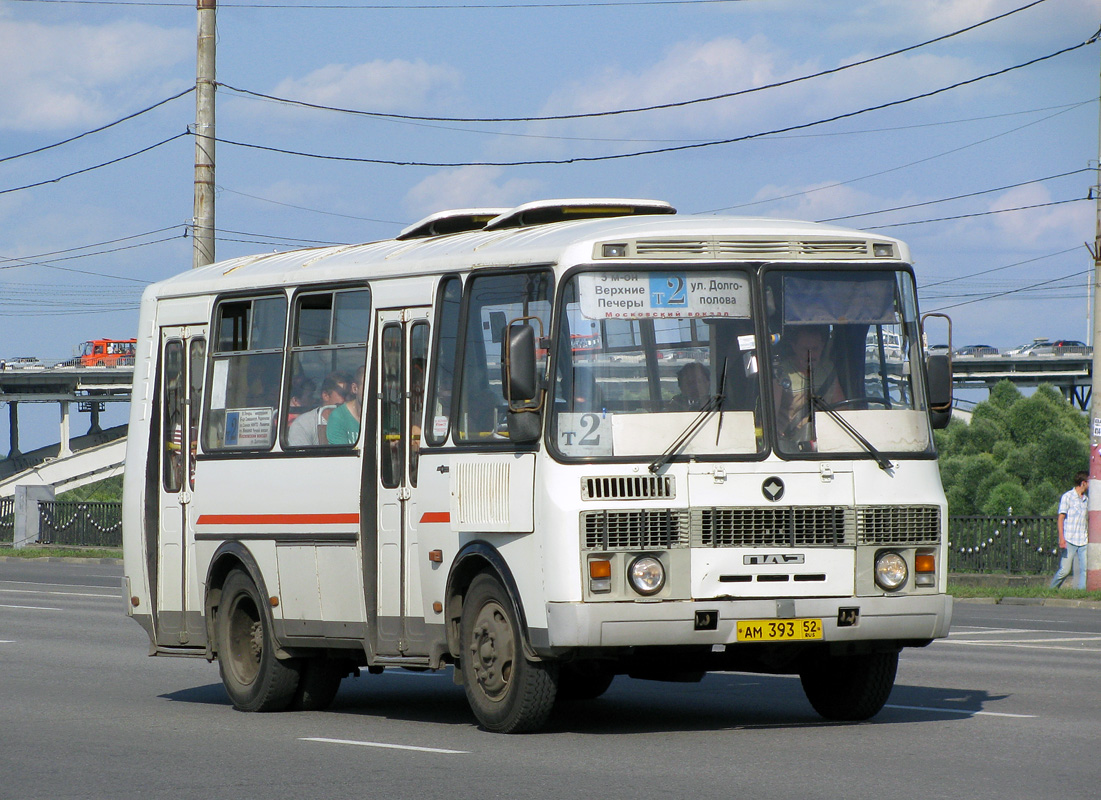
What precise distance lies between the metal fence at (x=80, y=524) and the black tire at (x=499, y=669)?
33939 mm

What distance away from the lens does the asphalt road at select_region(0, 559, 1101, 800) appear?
27.4 ft

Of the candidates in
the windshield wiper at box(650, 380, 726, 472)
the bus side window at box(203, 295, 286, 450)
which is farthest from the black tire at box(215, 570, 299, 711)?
the windshield wiper at box(650, 380, 726, 472)

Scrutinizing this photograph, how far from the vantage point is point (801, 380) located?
10258 millimetres

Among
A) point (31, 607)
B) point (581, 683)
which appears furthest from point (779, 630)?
point (31, 607)

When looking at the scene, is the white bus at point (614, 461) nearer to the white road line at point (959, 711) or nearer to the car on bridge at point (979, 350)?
the white road line at point (959, 711)

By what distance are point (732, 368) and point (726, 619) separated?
1374 mm

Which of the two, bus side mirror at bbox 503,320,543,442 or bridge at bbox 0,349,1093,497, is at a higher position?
bridge at bbox 0,349,1093,497

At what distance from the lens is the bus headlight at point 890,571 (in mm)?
10141

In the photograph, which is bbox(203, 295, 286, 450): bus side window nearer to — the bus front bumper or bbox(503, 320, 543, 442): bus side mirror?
Answer: bbox(503, 320, 543, 442): bus side mirror

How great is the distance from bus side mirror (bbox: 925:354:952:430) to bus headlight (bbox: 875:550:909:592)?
34.8 inches

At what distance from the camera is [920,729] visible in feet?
34.2

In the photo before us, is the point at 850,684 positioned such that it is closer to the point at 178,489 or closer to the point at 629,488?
the point at 629,488

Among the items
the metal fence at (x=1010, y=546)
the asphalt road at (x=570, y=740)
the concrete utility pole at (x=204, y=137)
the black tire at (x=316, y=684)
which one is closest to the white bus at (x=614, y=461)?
the black tire at (x=316, y=684)

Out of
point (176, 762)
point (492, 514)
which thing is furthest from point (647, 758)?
point (176, 762)
